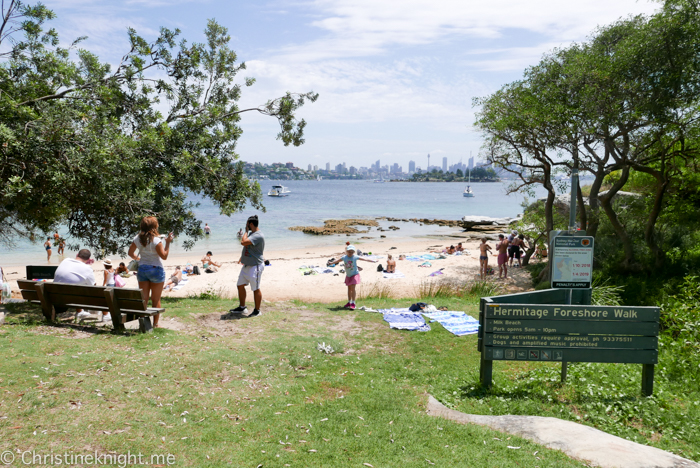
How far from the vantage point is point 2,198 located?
299 inches

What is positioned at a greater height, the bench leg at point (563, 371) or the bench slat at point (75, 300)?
the bench slat at point (75, 300)

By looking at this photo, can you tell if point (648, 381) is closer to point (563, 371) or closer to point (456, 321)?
point (563, 371)

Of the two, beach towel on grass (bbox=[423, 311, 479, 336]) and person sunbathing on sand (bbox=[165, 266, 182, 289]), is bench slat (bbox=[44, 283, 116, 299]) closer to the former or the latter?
beach towel on grass (bbox=[423, 311, 479, 336])

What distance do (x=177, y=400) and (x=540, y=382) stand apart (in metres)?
4.06

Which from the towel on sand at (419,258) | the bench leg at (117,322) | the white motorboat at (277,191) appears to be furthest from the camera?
the white motorboat at (277,191)

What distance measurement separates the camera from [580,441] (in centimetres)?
391

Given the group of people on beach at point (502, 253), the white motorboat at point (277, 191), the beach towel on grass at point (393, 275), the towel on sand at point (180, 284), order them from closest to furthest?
the towel on sand at point (180, 284) → the group of people on beach at point (502, 253) → the beach towel on grass at point (393, 275) → the white motorboat at point (277, 191)

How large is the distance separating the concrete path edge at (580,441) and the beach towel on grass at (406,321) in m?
3.61

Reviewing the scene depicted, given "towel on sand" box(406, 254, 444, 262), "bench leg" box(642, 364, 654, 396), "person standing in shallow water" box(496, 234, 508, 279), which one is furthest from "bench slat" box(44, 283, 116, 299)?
"towel on sand" box(406, 254, 444, 262)

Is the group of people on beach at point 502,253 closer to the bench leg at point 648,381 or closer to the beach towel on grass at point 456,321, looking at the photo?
the beach towel on grass at point 456,321

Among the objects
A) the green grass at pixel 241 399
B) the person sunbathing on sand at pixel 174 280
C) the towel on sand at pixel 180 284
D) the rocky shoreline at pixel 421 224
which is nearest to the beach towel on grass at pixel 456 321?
the green grass at pixel 241 399

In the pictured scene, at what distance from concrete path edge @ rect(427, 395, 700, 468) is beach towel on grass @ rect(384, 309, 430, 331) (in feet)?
11.9

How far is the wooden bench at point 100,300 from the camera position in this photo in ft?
22.3

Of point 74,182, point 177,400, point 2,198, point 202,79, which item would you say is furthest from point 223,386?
point 202,79
